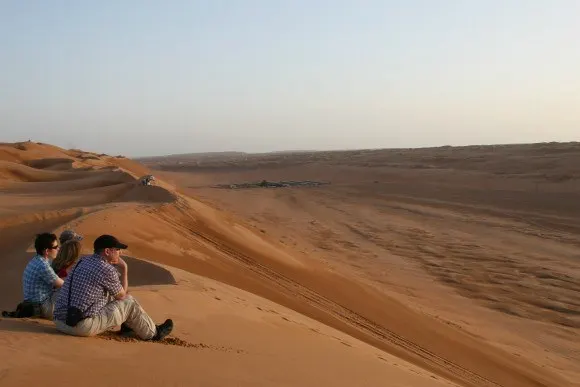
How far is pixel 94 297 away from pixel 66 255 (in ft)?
3.81

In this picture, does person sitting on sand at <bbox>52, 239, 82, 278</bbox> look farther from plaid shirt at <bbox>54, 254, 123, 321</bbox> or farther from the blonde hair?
plaid shirt at <bbox>54, 254, 123, 321</bbox>

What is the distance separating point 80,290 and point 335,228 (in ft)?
49.2

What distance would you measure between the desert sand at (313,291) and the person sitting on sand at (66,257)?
0.68 metres

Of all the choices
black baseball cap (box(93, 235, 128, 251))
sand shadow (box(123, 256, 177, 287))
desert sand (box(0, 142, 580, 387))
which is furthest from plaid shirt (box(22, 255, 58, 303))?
sand shadow (box(123, 256, 177, 287))

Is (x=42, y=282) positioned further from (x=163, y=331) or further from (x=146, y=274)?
(x=146, y=274)

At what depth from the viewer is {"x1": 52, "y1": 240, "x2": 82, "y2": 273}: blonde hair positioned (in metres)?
5.65

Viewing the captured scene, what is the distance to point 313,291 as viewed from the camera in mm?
10242

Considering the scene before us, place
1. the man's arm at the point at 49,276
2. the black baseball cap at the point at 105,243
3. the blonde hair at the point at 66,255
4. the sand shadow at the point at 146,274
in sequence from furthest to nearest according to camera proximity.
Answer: the sand shadow at the point at 146,274 < the blonde hair at the point at 66,255 < the man's arm at the point at 49,276 < the black baseball cap at the point at 105,243

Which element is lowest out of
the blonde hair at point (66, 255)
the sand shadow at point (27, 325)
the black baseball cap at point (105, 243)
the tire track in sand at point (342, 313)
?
the tire track in sand at point (342, 313)

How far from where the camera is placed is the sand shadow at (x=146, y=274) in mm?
8156


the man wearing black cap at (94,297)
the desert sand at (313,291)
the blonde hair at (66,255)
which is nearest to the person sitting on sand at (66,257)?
the blonde hair at (66,255)

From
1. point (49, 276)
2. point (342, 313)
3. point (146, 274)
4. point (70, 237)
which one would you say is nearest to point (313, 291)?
point (342, 313)

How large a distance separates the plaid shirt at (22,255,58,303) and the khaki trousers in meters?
0.77

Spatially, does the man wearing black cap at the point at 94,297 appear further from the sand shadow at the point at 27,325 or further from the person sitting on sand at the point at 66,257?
the person sitting on sand at the point at 66,257
